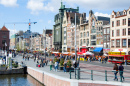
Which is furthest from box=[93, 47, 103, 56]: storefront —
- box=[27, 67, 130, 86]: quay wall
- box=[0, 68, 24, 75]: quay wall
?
box=[27, 67, 130, 86]: quay wall

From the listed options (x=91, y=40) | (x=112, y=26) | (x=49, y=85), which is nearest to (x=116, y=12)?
(x=112, y=26)

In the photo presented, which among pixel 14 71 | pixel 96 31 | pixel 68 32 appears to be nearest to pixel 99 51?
pixel 96 31

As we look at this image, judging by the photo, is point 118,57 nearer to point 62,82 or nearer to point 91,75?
point 62,82

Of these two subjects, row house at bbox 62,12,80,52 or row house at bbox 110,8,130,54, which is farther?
row house at bbox 62,12,80,52

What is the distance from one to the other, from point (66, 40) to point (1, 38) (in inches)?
2609

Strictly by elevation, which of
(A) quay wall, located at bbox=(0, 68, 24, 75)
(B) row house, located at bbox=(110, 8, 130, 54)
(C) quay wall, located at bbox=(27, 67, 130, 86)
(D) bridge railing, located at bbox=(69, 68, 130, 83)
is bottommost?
(A) quay wall, located at bbox=(0, 68, 24, 75)

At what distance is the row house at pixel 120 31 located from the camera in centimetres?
5684

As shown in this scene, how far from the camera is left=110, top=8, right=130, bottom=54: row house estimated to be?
56844 millimetres

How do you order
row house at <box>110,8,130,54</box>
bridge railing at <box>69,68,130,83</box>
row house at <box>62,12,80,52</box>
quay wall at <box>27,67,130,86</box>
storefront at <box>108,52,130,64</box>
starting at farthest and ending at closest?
row house at <box>62,12,80,52</box> → row house at <box>110,8,130,54</box> → storefront at <box>108,52,130,64</box> → bridge railing at <box>69,68,130,83</box> → quay wall at <box>27,67,130,86</box>

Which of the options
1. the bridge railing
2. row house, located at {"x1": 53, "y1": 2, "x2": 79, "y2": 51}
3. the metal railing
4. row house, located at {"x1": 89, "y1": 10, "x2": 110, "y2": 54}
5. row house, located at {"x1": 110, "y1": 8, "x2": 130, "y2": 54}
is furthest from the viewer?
row house, located at {"x1": 53, "y1": 2, "x2": 79, "y2": 51}

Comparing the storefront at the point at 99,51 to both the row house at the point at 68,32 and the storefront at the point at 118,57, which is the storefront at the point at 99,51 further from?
the row house at the point at 68,32

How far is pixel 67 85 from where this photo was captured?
19.1 metres

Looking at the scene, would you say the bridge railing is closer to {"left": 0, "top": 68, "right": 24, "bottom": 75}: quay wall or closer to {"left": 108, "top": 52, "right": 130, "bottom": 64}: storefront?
{"left": 0, "top": 68, "right": 24, "bottom": 75}: quay wall

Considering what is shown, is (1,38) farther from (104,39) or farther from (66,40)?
(104,39)
